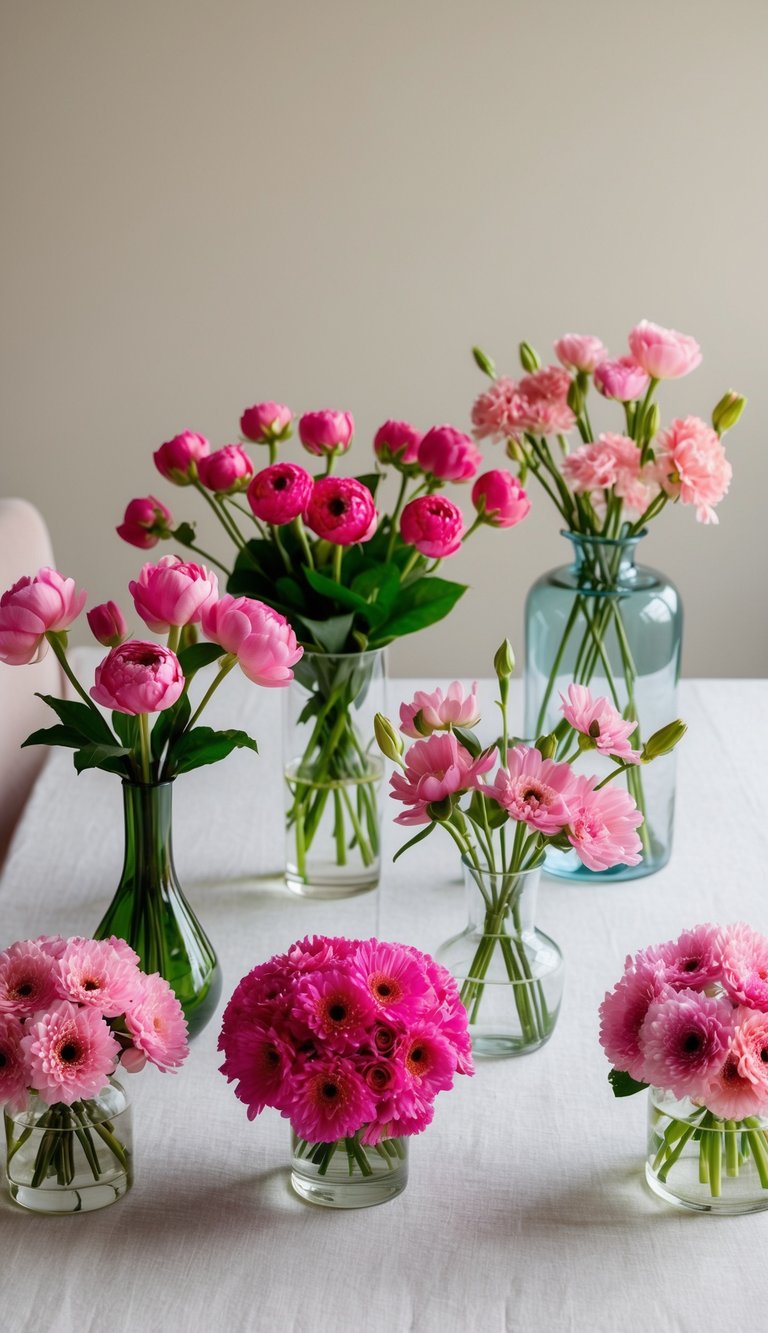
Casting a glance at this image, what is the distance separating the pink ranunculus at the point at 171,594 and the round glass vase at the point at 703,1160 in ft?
1.26

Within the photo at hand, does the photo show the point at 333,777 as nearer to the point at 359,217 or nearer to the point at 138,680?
the point at 138,680

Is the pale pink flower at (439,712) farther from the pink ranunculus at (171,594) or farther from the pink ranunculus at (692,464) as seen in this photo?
the pink ranunculus at (692,464)

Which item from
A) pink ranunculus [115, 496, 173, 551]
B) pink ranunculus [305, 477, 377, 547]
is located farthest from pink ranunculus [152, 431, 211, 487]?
pink ranunculus [305, 477, 377, 547]

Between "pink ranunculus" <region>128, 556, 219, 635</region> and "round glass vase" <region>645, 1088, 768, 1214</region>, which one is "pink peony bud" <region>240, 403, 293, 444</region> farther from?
"round glass vase" <region>645, 1088, 768, 1214</region>

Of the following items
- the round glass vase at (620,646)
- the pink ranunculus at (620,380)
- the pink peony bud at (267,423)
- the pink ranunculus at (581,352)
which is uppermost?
the pink ranunculus at (581,352)

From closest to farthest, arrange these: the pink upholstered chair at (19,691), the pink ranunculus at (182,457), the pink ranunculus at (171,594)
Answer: the pink ranunculus at (171,594)
the pink ranunculus at (182,457)
the pink upholstered chair at (19,691)

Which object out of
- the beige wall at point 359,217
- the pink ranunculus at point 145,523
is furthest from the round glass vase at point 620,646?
the beige wall at point 359,217

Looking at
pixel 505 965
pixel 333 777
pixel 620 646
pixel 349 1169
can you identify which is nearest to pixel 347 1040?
pixel 349 1169

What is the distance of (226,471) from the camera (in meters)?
1.12

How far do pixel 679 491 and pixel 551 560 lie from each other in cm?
183

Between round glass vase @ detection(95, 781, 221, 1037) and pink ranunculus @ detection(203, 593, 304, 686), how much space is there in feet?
0.35

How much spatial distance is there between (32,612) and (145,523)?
34 centimetres

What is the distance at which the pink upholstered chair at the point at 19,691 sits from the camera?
1443 mm

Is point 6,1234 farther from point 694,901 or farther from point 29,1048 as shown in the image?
point 694,901
